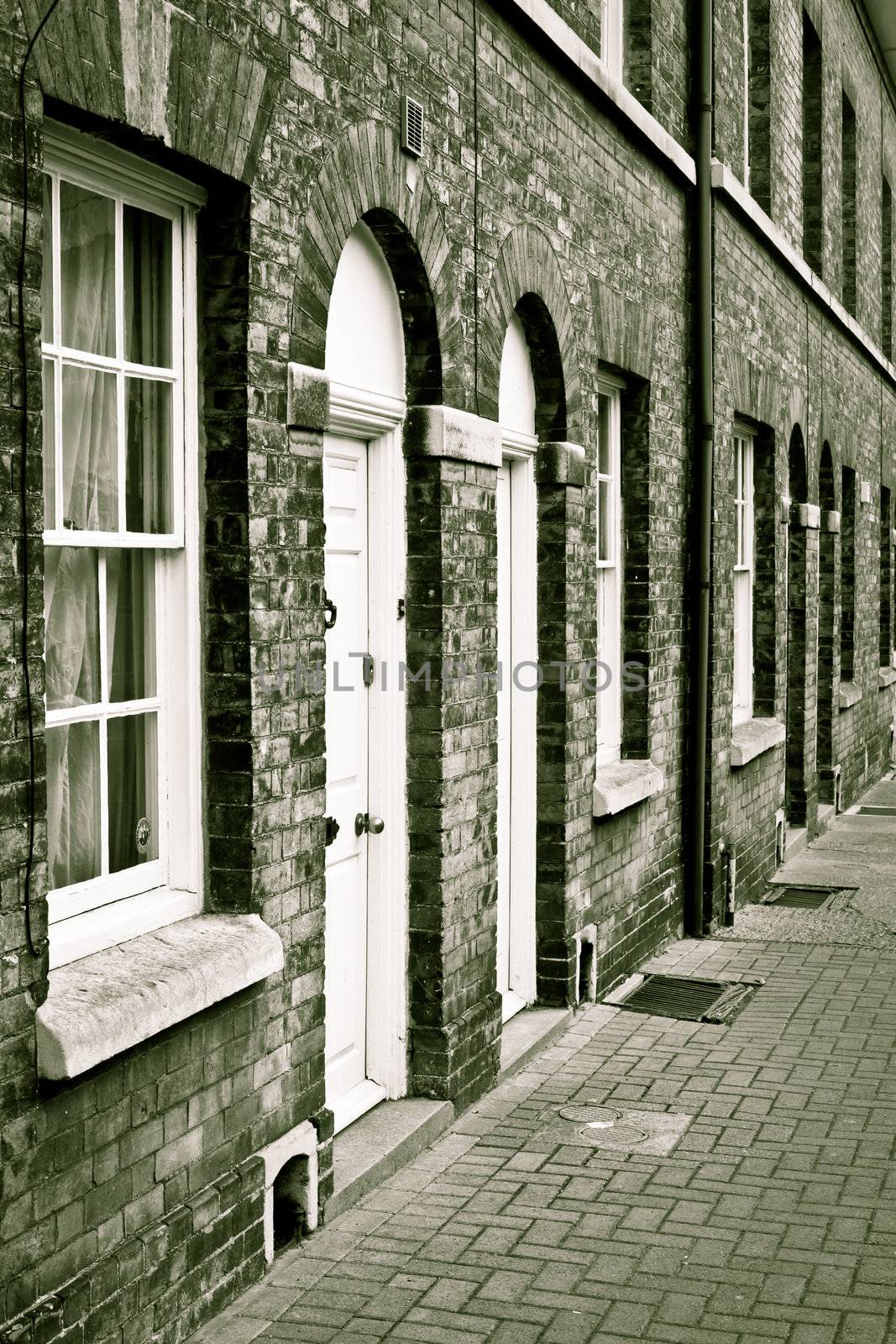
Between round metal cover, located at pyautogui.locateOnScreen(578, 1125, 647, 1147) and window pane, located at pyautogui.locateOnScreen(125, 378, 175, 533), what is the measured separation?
299 cm

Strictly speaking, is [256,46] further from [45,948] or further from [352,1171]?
[352,1171]

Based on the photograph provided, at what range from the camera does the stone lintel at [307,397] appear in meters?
4.91

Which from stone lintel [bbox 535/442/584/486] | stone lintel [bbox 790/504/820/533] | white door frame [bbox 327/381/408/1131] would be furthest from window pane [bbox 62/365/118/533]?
stone lintel [bbox 790/504/820/533]

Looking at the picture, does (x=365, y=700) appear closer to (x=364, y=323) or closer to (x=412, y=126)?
(x=364, y=323)

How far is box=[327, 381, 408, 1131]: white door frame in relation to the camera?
20.0 ft

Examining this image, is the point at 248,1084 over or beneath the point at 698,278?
beneath

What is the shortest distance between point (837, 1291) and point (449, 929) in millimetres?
2024

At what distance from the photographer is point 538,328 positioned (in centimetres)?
747

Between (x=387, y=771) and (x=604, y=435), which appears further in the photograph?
(x=604, y=435)

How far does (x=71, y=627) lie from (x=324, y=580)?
1.38 meters

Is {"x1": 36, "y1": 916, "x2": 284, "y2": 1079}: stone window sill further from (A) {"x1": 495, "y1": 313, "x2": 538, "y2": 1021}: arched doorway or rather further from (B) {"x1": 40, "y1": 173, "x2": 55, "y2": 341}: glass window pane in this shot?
(A) {"x1": 495, "y1": 313, "x2": 538, "y2": 1021}: arched doorway

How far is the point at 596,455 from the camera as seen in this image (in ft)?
27.5

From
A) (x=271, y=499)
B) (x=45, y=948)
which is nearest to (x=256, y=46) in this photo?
(x=271, y=499)

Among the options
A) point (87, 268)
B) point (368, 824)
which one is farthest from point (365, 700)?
point (87, 268)
